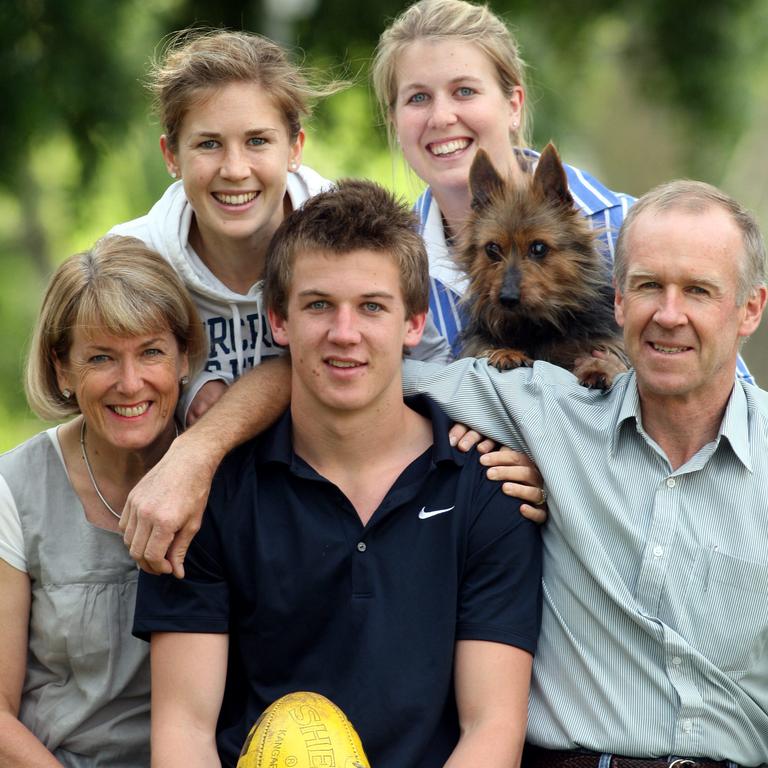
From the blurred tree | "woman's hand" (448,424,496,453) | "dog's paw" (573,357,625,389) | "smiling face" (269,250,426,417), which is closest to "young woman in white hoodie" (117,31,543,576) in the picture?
"woman's hand" (448,424,496,453)

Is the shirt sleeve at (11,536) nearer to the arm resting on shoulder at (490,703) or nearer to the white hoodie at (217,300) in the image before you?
the white hoodie at (217,300)

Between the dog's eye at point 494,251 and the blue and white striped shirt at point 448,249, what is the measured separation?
0.20 m

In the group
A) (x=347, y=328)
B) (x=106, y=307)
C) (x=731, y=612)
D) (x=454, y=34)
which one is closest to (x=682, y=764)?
(x=731, y=612)

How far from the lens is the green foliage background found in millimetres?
5043

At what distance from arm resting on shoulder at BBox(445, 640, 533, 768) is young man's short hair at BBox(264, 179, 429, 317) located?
3.23ft

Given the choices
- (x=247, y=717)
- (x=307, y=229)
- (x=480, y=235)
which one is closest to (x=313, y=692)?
(x=247, y=717)

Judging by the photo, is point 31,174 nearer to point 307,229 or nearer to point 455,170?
point 455,170

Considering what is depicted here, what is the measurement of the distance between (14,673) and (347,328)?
1376 mm

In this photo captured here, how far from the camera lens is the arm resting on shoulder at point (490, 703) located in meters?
3.14

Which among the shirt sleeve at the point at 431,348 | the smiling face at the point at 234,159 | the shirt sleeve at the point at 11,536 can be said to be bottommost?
the shirt sleeve at the point at 11,536

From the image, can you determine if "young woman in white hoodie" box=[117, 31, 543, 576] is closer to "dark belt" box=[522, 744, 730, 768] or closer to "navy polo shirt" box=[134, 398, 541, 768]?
"navy polo shirt" box=[134, 398, 541, 768]

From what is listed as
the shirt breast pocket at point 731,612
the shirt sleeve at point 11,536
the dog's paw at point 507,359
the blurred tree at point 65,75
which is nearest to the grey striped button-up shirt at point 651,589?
the shirt breast pocket at point 731,612

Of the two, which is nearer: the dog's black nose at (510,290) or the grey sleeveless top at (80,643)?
the grey sleeveless top at (80,643)

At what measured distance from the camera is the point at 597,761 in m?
3.22
